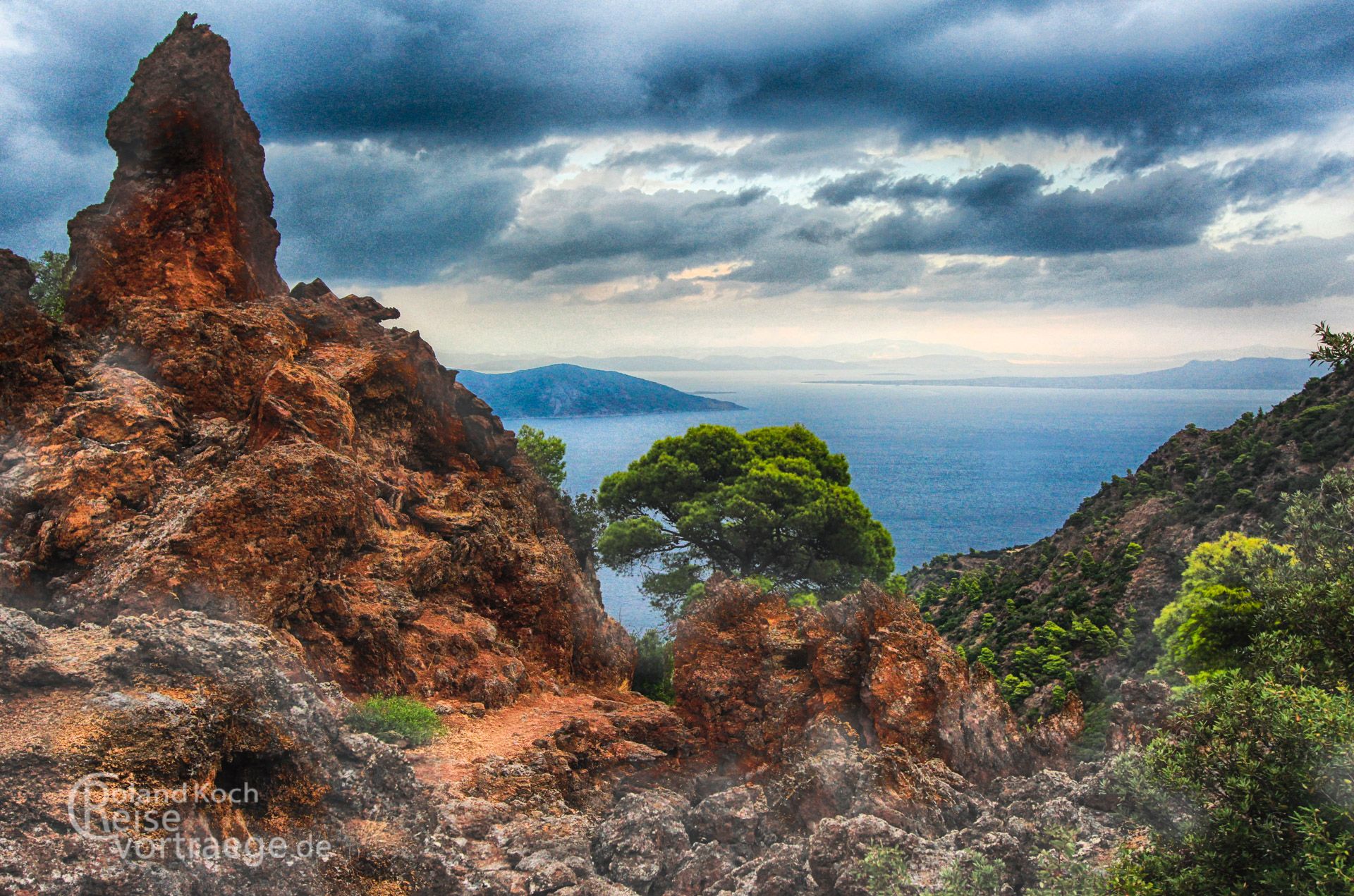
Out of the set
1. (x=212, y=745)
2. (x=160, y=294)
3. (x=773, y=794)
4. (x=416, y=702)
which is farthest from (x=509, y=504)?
(x=212, y=745)

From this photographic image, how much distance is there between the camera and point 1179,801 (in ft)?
31.9

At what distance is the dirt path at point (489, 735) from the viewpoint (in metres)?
13.5

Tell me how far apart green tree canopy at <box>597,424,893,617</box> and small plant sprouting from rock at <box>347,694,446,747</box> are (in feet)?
52.1

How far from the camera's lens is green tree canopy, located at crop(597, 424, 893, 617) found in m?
33.3

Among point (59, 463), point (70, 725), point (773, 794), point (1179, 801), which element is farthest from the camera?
point (59, 463)

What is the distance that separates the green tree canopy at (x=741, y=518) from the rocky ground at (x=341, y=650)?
9.60 m

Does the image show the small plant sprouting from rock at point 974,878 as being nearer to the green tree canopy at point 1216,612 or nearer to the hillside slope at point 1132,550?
the green tree canopy at point 1216,612

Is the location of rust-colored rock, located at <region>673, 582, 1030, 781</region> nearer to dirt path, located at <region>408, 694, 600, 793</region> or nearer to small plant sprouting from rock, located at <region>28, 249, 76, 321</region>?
dirt path, located at <region>408, 694, 600, 793</region>

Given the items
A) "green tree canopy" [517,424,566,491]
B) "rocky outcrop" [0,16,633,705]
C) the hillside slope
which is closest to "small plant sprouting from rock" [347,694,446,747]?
"rocky outcrop" [0,16,633,705]

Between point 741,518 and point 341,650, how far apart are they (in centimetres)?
1955

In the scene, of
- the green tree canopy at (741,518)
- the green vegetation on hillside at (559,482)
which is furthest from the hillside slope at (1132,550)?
the green vegetation on hillside at (559,482)

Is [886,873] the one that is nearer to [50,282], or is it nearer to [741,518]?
[741,518]

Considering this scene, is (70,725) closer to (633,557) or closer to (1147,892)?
(1147,892)

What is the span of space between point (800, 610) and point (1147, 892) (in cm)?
1036
